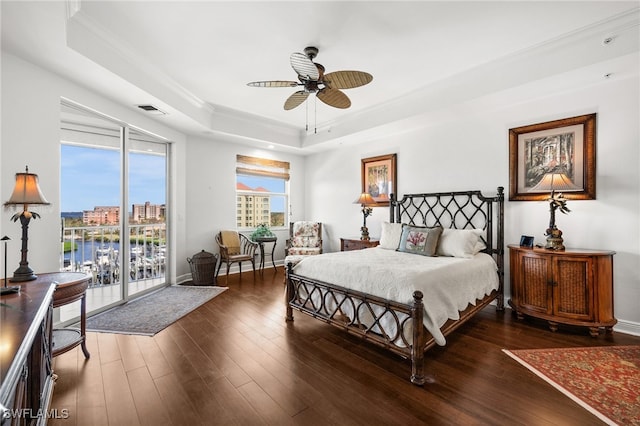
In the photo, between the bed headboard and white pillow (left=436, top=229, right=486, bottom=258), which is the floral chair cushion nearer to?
the bed headboard

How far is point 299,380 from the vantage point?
2145mm

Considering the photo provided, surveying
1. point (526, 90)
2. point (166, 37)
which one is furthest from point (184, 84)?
point (526, 90)

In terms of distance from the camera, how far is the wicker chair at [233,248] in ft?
16.9

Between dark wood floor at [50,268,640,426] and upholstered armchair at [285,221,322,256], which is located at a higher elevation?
upholstered armchair at [285,221,322,256]

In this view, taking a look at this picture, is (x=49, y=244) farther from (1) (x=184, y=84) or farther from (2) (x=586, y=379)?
(2) (x=586, y=379)

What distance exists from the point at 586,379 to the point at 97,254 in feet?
19.8

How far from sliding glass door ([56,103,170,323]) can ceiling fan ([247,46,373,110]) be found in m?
2.48

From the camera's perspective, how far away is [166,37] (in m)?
2.78

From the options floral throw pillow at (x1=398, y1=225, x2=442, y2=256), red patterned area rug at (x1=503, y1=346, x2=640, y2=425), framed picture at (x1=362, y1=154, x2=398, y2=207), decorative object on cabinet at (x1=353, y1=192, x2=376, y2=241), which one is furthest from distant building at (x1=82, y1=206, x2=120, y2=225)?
red patterned area rug at (x1=503, y1=346, x2=640, y2=425)

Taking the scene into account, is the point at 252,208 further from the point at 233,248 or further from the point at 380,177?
the point at 380,177

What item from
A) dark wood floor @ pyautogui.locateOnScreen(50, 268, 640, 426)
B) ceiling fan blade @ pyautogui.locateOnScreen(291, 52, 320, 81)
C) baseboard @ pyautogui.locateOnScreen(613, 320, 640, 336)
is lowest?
dark wood floor @ pyautogui.locateOnScreen(50, 268, 640, 426)

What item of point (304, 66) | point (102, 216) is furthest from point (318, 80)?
point (102, 216)

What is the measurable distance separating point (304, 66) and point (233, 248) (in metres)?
3.83

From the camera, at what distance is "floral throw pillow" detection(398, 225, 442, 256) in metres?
3.57
